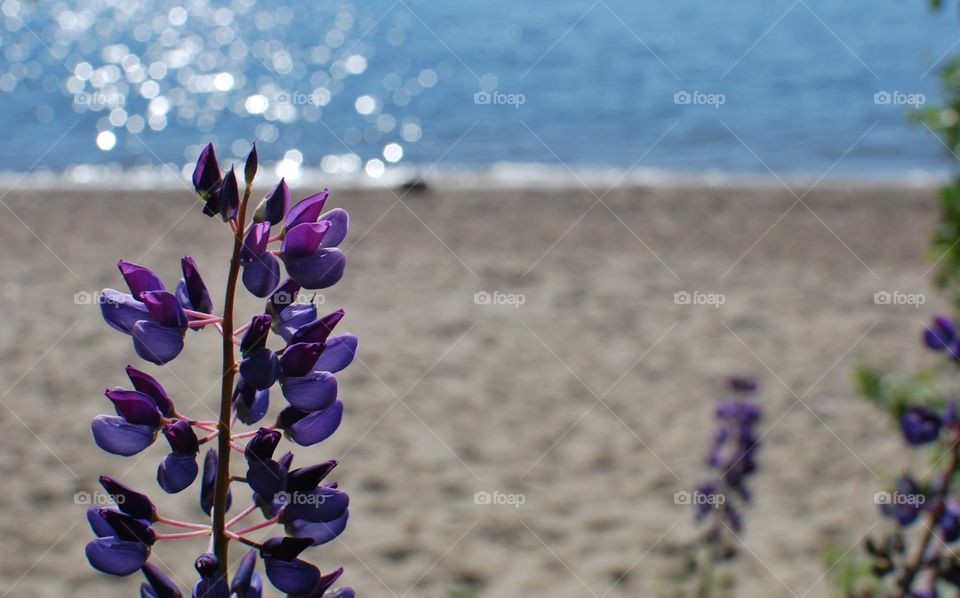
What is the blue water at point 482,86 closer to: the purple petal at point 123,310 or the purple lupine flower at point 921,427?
the purple lupine flower at point 921,427

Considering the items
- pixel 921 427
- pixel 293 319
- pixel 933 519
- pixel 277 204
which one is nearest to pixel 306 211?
pixel 277 204

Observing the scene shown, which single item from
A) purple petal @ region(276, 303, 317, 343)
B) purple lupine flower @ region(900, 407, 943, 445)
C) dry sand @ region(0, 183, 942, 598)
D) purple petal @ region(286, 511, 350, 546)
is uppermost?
purple petal @ region(276, 303, 317, 343)

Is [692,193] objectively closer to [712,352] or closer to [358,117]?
[712,352]

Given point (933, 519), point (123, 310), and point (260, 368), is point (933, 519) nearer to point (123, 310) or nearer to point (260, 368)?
point (260, 368)

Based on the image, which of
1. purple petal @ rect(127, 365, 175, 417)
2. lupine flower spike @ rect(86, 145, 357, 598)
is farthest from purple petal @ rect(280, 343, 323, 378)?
purple petal @ rect(127, 365, 175, 417)

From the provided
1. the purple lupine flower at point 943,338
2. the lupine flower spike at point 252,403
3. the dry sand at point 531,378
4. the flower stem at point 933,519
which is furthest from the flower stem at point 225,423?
the dry sand at point 531,378

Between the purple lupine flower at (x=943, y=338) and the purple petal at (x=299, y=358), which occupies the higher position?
the purple petal at (x=299, y=358)

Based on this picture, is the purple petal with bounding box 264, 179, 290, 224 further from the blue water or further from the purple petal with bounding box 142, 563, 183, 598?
the blue water
